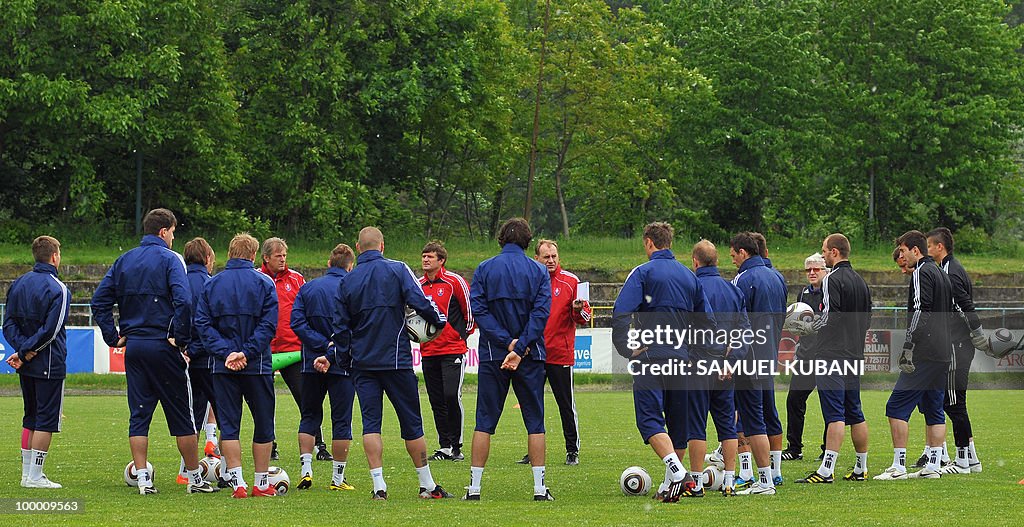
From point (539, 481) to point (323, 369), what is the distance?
2.01 metres

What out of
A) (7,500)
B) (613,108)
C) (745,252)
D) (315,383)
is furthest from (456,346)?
(613,108)

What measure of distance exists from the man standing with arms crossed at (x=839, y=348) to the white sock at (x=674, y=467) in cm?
200

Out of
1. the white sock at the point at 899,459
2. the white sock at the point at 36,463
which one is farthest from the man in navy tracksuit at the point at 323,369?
the white sock at the point at 899,459

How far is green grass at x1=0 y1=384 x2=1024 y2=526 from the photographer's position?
866 centimetres

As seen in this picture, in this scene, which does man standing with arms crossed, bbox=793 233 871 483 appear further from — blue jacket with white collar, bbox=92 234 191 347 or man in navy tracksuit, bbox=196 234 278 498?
blue jacket with white collar, bbox=92 234 191 347

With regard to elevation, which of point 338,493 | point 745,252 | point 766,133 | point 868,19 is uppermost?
point 868,19

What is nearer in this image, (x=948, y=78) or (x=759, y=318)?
(x=759, y=318)

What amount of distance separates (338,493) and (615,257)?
30955mm

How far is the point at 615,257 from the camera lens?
40.7 metres

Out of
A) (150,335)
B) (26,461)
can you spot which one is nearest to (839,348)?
(150,335)

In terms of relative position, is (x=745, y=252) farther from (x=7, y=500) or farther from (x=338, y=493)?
(x=7, y=500)

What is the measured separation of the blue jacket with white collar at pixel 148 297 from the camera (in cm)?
991

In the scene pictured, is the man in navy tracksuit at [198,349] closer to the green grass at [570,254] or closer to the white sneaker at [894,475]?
the white sneaker at [894,475]

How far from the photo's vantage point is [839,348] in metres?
11.0
